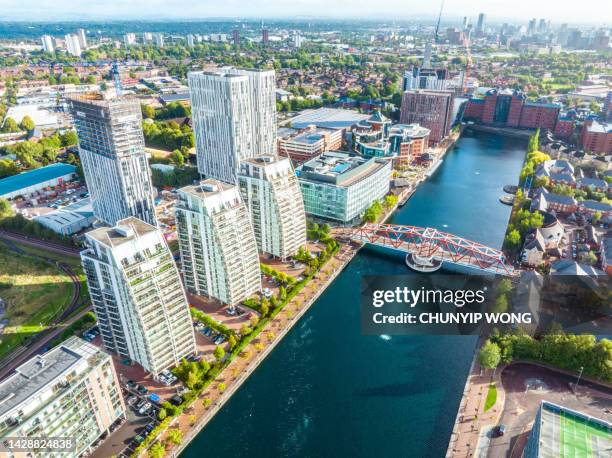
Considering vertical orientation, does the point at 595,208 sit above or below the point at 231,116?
below

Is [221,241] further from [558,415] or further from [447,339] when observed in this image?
[558,415]

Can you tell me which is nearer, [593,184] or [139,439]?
[139,439]

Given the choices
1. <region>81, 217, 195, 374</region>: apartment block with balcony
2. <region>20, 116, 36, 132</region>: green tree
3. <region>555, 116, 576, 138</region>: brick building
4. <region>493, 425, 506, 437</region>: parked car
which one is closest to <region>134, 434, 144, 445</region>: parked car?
<region>81, 217, 195, 374</region>: apartment block with balcony

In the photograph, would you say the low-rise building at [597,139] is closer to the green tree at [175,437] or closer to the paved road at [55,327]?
the green tree at [175,437]

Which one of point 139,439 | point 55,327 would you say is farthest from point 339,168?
point 139,439

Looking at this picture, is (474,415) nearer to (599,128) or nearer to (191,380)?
(191,380)

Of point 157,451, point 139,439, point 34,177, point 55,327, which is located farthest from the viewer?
point 34,177
